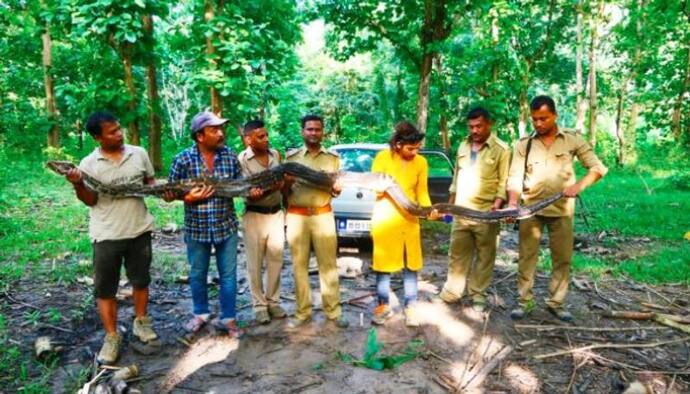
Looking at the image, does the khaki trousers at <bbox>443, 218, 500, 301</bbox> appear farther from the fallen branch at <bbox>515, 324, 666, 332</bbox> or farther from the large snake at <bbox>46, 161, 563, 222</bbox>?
the fallen branch at <bbox>515, 324, 666, 332</bbox>

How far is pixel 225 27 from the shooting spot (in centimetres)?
810

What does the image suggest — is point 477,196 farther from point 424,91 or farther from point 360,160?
point 424,91

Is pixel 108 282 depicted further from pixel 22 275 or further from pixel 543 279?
pixel 543 279

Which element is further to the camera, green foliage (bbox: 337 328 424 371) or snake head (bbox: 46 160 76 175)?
green foliage (bbox: 337 328 424 371)

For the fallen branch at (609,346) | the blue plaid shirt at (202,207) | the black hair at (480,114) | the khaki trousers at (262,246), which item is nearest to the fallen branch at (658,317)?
the fallen branch at (609,346)

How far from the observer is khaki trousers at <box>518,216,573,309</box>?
4.41 m

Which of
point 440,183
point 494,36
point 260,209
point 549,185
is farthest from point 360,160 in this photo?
point 494,36

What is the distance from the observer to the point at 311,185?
164 inches

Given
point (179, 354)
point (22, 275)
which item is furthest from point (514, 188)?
point (22, 275)

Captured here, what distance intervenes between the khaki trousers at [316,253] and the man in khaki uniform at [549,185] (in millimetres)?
1926

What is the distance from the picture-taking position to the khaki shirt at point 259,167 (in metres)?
4.25

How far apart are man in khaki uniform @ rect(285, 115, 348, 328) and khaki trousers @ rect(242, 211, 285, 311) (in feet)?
0.51

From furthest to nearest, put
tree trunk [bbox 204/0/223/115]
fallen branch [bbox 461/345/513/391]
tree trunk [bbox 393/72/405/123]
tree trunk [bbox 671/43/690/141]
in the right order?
tree trunk [bbox 393/72/405/123] → tree trunk [bbox 671/43/690/141] → tree trunk [bbox 204/0/223/115] → fallen branch [bbox 461/345/513/391]

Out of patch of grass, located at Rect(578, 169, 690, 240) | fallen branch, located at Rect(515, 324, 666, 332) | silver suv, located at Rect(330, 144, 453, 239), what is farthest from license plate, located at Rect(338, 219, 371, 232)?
patch of grass, located at Rect(578, 169, 690, 240)
